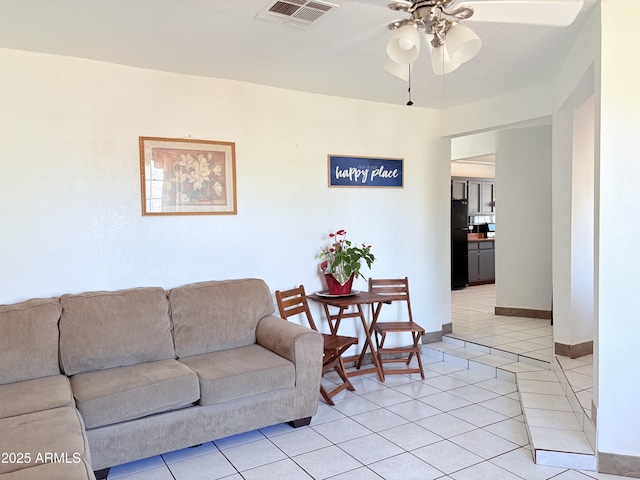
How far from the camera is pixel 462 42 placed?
6.60 feet

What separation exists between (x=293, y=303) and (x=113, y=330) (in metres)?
1.44

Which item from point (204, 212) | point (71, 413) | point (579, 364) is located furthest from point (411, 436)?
point (204, 212)

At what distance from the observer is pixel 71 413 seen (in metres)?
2.24

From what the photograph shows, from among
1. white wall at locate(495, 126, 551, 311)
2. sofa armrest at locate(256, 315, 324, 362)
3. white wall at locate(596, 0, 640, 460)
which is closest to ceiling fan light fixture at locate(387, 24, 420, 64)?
white wall at locate(596, 0, 640, 460)

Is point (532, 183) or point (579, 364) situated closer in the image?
point (579, 364)

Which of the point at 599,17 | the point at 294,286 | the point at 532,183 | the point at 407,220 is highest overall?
the point at 599,17

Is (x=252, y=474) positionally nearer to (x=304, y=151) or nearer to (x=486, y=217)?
(x=304, y=151)

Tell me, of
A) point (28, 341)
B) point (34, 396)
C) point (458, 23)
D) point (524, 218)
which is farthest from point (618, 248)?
point (524, 218)

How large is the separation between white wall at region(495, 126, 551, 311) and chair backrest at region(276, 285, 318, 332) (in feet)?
10.2

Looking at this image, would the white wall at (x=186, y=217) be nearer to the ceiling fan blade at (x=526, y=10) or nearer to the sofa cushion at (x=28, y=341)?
the sofa cushion at (x=28, y=341)

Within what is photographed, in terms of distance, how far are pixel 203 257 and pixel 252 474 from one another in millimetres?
1691

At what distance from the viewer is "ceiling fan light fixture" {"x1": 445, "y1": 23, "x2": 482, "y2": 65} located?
2.00m

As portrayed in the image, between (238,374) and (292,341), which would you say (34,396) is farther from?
(292,341)

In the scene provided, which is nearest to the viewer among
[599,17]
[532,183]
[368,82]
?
[599,17]
